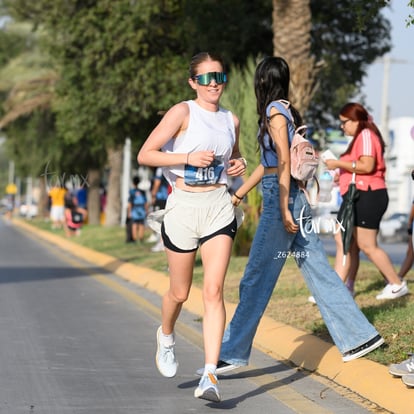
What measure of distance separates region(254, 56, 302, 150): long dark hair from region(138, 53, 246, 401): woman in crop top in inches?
20.1

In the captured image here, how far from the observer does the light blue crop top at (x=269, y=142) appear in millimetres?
7270

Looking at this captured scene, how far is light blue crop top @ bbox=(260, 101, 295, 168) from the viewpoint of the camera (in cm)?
727

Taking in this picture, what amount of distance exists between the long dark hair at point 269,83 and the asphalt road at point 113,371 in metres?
1.61

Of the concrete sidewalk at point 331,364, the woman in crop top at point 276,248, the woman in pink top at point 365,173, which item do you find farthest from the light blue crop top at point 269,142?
the woman in pink top at point 365,173

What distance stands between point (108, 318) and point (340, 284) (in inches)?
177

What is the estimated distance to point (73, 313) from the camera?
11.9 m

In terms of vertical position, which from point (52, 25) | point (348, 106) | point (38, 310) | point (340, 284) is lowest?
point (38, 310)

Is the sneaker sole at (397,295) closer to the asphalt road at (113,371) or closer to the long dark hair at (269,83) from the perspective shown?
the asphalt road at (113,371)

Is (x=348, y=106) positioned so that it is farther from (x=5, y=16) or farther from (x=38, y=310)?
(x=5, y=16)

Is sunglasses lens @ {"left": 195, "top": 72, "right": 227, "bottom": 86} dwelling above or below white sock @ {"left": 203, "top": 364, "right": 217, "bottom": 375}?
above

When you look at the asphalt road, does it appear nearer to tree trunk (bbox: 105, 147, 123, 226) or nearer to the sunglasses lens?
→ the sunglasses lens

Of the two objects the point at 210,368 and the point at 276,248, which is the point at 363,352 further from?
the point at 210,368

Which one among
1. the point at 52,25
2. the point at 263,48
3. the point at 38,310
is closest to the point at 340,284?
the point at 38,310

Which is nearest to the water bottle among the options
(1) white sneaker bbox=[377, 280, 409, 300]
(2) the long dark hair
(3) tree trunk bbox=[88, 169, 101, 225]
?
(1) white sneaker bbox=[377, 280, 409, 300]
